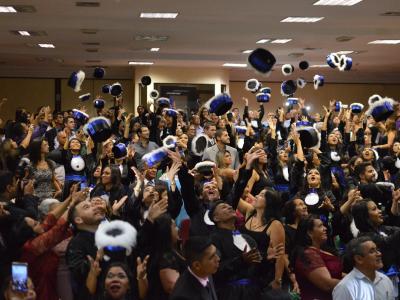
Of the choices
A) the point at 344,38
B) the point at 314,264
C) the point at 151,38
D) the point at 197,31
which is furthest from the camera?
the point at 151,38

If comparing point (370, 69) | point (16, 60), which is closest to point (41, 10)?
point (16, 60)

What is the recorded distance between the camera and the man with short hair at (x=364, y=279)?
165 inches

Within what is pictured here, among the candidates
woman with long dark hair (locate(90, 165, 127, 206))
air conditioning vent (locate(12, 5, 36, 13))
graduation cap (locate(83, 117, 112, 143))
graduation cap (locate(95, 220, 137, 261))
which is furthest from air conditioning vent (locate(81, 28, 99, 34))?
graduation cap (locate(95, 220, 137, 261))

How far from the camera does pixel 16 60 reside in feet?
66.1

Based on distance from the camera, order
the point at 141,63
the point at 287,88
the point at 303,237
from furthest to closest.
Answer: the point at 141,63 → the point at 287,88 → the point at 303,237

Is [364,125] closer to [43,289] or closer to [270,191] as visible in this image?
[270,191]

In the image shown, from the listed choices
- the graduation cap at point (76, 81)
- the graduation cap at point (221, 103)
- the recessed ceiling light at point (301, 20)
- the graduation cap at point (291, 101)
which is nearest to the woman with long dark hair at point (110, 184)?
the graduation cap at point (221, 103)

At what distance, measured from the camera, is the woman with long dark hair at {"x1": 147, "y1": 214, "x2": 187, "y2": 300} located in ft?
13.4

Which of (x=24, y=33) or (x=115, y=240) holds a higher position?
(x=24, y=33)

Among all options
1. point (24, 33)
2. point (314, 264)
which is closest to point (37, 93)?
point (24, 33)

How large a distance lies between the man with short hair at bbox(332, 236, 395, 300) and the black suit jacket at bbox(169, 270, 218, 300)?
91 cm

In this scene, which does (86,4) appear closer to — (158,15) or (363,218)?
(158,15)

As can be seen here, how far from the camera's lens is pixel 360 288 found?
13.8 feet

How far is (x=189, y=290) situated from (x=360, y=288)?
1189 mm
